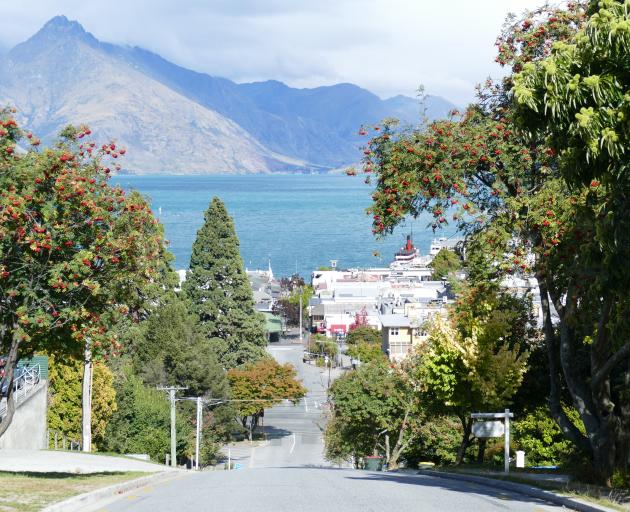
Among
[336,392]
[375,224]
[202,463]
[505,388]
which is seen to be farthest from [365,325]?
[375,224]

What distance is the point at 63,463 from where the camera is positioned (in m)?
26.5

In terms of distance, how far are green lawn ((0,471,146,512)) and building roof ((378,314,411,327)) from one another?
80.7 metres

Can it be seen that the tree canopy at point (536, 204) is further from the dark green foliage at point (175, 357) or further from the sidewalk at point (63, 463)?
the dark green foliage at point (175, 357)

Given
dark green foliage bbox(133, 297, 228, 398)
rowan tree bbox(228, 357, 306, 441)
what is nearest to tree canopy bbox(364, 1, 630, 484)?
dark green foliage bbox(133, 297, 228, 398)

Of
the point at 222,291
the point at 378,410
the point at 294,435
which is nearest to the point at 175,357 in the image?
the point at 222,291

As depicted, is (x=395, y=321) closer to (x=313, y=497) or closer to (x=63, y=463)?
(x=63, y=463)

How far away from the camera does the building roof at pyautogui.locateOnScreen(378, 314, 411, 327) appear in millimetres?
100312

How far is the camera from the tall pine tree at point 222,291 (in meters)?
71.5

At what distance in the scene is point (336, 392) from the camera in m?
46.3

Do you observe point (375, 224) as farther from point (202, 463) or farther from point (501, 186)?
point (202, 463)

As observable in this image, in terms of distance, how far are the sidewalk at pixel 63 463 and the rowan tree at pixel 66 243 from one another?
17.2 ft

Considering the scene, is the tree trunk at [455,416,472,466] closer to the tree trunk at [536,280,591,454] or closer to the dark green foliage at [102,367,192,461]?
the tree trunk at [536,280,591,454]

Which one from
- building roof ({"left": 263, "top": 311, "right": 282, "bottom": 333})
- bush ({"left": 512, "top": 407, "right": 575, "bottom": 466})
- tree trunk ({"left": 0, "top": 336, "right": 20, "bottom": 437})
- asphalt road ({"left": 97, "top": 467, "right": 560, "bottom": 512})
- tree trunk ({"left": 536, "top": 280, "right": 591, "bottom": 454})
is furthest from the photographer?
building roof ({"left": 263, "top": 311, "right": 282, "bottom": 333})

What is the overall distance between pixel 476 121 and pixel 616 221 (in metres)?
7.41
